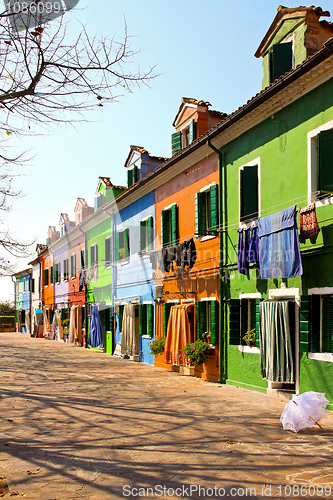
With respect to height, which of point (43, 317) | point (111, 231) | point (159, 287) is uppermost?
point (111, 231)

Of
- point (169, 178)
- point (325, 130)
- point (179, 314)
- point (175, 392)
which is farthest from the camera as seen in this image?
point (169, 178)

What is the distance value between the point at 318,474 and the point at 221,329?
7.32 meters

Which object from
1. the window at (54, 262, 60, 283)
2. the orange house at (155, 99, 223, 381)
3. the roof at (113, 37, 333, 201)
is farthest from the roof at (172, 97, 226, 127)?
the window at (54, 262, 60, 283)

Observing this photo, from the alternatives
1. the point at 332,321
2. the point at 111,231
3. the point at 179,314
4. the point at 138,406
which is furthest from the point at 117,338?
the point at 332,321

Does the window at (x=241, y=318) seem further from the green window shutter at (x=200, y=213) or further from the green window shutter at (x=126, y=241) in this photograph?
the green window shutter at (x=126, y=241)

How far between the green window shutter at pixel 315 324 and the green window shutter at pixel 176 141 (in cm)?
909

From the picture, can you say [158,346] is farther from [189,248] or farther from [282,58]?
[282,58]

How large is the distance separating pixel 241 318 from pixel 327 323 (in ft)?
10.0

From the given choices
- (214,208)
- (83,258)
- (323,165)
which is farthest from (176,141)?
(83,258)

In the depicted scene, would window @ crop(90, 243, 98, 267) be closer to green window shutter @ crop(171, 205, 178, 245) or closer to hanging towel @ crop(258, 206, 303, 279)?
green window shutter @ crop(171, 205, 178, 245)

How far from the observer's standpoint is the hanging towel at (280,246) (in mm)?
9594

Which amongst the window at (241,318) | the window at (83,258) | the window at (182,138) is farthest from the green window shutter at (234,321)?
the window at (83,258)

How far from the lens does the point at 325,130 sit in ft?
30.3

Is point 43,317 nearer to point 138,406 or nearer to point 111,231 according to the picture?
point 111,231
